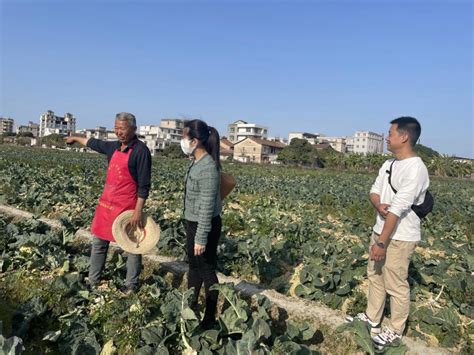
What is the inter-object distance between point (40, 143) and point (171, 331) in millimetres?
81674

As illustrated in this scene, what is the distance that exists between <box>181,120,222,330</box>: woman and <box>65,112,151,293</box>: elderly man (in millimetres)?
642

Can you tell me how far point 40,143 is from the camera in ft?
243

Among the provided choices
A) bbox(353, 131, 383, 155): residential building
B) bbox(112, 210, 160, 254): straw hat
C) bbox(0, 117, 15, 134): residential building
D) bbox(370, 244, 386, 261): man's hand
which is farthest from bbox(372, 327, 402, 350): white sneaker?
bbox(0, 117, 15, 134): residential building

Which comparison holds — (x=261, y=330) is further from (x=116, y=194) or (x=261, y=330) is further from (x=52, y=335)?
(x=116, y=194)

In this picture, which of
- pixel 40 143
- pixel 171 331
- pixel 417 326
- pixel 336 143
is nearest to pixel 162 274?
pixel 171 331

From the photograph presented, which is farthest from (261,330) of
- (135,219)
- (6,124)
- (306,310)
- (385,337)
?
(6,124)

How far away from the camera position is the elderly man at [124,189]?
360 cm

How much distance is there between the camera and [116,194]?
370cm

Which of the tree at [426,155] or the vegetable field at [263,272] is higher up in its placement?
the tree at [426,155]

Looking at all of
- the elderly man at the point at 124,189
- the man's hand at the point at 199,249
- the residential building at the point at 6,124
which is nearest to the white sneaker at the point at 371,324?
the man's hand at the point at 199,249

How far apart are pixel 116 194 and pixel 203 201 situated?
1176mm

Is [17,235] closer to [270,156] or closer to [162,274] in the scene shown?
[162,274]

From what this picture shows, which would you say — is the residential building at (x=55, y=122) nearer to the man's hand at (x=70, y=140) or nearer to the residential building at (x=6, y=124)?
the residential building at (x=6, y=124)

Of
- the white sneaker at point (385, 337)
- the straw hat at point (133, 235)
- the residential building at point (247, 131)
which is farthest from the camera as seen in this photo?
the residential building at point (247, 131)
